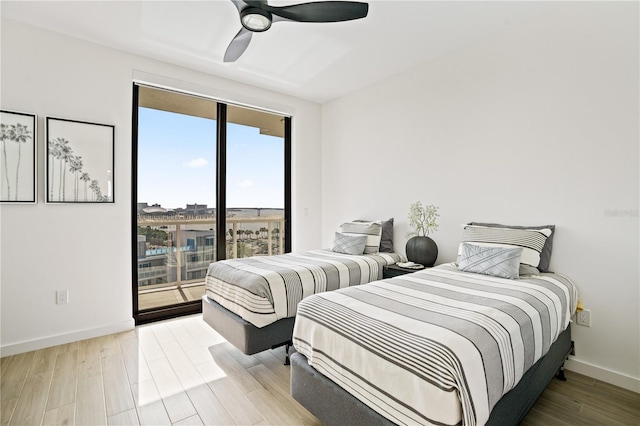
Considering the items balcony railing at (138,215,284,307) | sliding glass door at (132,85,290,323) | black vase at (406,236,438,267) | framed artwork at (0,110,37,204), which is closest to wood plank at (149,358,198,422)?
sliding glass door at (132,85,290,323)

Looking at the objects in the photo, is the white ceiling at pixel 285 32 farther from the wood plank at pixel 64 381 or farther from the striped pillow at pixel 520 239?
the wood plank at pixel 64 381

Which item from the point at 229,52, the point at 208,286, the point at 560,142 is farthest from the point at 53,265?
the point at 560,142

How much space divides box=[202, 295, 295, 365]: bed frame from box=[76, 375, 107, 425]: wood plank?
32.3 inches

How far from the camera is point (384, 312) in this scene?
154 cm

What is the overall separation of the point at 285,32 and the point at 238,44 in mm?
552

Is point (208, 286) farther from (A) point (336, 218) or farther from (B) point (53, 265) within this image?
(A) point (336, 218)

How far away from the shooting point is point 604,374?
7.23 feet

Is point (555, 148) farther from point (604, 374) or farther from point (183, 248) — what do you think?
point (183, 248)

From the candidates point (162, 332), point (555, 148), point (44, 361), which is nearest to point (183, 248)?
point (162, 332)

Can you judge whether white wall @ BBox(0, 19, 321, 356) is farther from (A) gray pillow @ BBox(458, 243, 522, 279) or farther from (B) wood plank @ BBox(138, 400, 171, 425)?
(A) gray pillow @ BBox(458, 243, 522, 279)

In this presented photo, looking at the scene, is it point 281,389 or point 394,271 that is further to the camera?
point 394,271

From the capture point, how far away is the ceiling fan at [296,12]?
1.91 metres

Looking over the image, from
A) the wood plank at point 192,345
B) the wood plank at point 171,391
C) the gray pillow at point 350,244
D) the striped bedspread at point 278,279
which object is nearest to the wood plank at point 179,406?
the wood plank at point 171,391

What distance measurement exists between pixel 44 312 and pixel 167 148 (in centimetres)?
189
